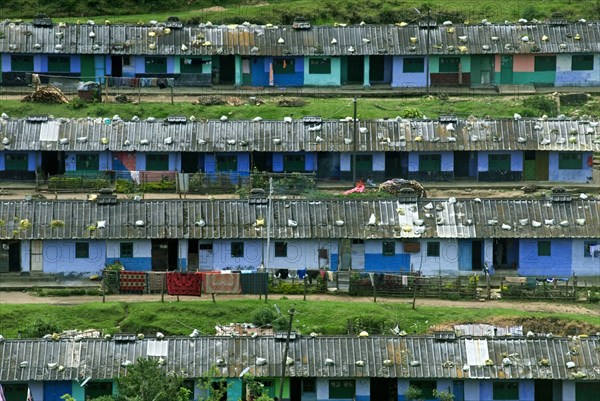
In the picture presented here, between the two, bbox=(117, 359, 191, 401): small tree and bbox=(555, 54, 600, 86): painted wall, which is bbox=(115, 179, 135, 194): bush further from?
bbox=(555, 54, 600, 86): painted wall

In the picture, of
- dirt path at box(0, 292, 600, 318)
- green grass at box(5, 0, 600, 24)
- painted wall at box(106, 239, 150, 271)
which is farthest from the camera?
green grass at box(5, 0, 600, 24)

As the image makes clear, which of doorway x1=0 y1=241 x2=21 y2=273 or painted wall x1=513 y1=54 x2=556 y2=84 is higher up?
painted wall x1=513 y1=54 x2=556 y2=84

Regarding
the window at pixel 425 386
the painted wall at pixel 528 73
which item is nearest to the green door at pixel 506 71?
the painted wall at pixel 528 73

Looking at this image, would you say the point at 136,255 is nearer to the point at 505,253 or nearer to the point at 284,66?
the point at 505,253

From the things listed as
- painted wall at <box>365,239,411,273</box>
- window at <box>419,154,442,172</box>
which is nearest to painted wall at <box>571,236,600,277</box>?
painted wall at <box>365,239,411,273</box>

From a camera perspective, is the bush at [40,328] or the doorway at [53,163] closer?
the bush at [40,328]

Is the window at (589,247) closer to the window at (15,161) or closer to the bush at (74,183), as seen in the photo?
the bush at (74,183)
